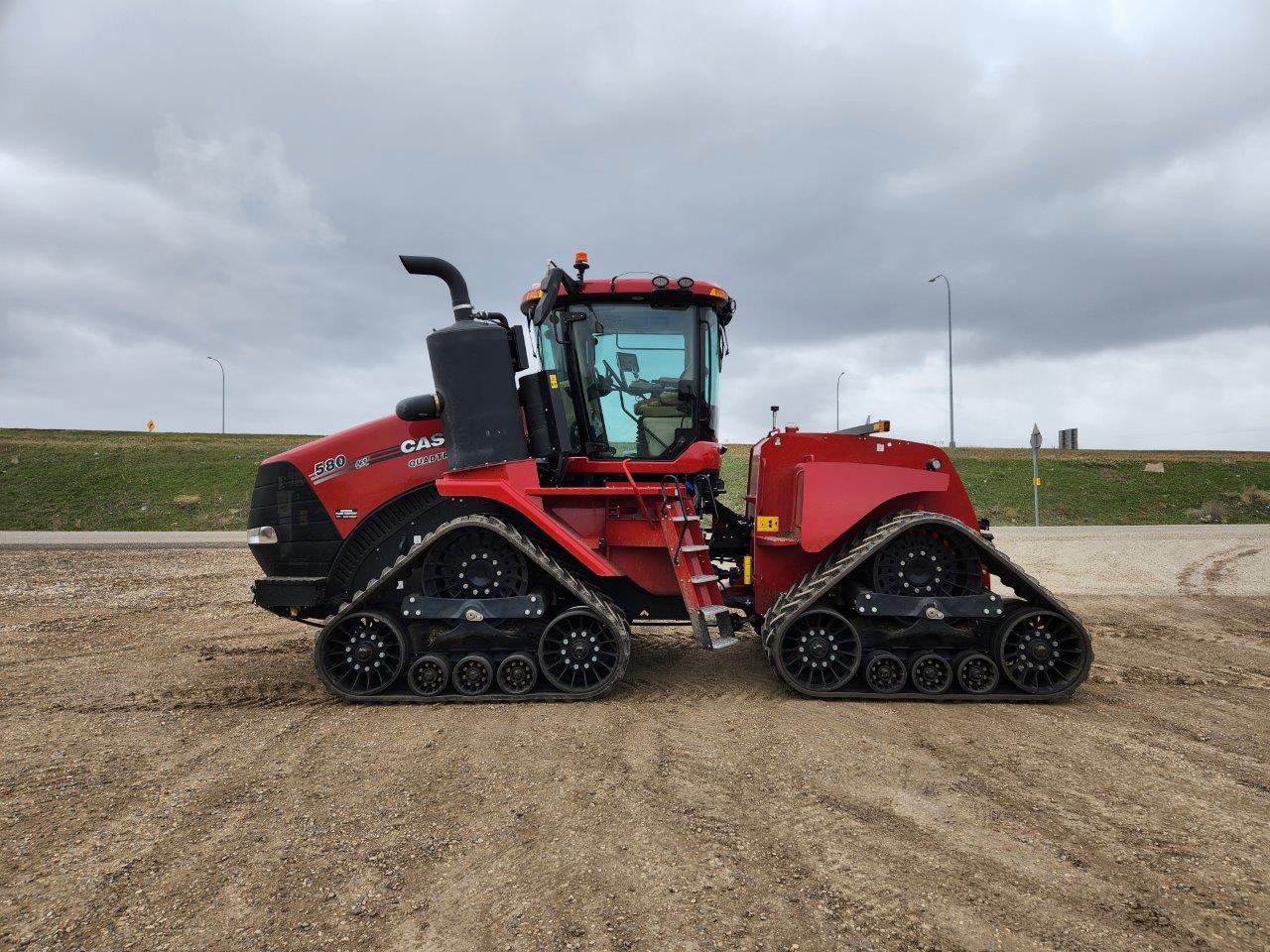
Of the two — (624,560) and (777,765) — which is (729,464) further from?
(777,765)

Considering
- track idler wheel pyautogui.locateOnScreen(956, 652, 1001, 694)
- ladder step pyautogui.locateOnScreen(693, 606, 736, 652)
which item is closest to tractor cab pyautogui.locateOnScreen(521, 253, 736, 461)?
ladder step pyautogui.locateOnScreen(693, 606, 736, 652)

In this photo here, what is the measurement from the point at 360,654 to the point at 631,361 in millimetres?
3091

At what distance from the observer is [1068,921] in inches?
104

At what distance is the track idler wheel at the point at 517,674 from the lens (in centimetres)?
527

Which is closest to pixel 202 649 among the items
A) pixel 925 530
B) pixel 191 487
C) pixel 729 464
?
pixel 925 530

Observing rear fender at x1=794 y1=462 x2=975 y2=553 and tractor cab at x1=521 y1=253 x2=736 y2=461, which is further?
tractor cab at x1=521 y1=253 x2=736 y2=461

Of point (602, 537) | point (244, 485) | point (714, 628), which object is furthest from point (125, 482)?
point (714, 628)

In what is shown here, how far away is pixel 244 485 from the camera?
3038cm

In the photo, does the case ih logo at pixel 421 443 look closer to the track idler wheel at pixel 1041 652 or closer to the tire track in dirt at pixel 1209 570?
the track idler wheel at pixel 1041 652

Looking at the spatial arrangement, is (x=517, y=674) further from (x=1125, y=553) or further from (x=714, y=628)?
(x=1125, y=553)

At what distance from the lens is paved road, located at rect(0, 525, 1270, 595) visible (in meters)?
11.7

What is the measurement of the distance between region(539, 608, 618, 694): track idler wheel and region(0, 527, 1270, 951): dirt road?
0.20 m

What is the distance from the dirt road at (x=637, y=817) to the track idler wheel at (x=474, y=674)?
206 millimetres

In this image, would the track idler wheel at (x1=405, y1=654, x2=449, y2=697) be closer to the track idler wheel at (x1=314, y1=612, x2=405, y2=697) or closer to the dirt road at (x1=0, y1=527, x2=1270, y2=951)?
the track idler wheel at (x1=314, y1=612, x2=405, y2=697)
